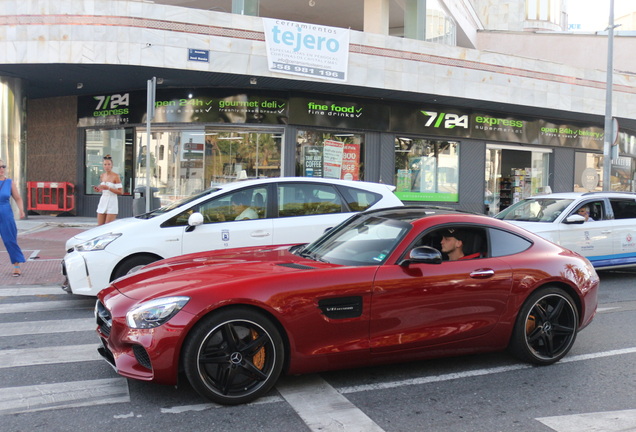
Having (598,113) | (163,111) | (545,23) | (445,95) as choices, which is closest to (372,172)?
(445,95)

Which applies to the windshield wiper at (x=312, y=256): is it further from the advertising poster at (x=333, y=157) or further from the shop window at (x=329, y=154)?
the advertising poster at (x=333, y=157)

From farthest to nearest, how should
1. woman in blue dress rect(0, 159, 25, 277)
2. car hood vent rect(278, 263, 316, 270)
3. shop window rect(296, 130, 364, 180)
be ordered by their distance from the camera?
shop window rect(296, 130, 364, 180) → woman in blue dress rect(0, 159, 25, 277) → car hood vent rect(278, 263, 316, 270)

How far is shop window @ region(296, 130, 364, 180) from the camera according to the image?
18100mm

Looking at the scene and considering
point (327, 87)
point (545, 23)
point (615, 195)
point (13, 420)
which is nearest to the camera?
point (13, 420)

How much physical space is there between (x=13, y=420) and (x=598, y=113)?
2188 centimetres

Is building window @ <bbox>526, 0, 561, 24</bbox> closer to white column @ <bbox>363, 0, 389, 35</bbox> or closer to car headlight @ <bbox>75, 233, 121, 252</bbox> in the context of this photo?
white column @ <bbox>363, 0, 389, 35</bbox>

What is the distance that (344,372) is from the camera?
4.64 meters

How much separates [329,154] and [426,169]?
12.6 feet

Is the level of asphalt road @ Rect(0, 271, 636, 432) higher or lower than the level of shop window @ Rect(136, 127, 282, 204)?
lower

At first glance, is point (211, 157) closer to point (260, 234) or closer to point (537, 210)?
point (537, 210)

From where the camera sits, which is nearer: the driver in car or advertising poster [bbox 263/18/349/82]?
the driver in car

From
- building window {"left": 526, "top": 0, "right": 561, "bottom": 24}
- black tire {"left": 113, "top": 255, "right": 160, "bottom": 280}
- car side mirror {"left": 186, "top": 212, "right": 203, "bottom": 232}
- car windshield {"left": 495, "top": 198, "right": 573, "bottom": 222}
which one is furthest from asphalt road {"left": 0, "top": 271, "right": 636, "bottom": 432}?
building window {"left": 526, "top": 0, "right": 561, "bottom": 24}

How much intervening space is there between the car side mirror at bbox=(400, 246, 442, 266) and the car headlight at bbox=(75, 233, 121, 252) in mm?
3872

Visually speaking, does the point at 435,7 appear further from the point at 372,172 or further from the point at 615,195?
the point at 615,195
